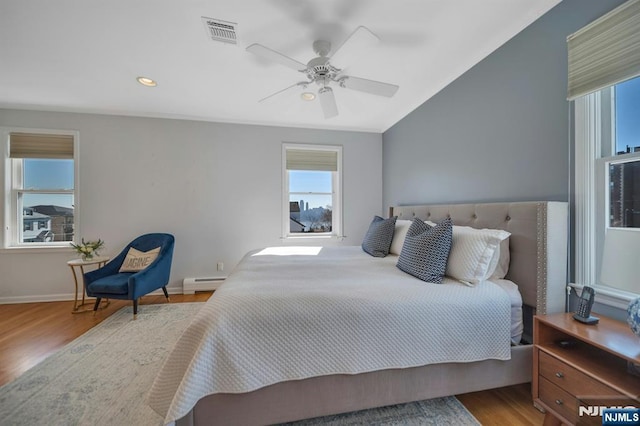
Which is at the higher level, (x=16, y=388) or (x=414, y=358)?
(x=414, y=358)

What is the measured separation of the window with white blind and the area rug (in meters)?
1.20

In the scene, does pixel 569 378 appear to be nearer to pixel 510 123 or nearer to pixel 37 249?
pixel 510 123

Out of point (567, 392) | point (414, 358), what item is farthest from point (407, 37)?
point (567, 392)

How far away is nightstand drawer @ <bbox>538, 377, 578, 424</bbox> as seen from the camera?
1103mm

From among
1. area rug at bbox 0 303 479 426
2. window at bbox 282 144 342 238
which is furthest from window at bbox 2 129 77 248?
window at bbox 282 144 342 238

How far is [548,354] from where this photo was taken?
1.24 m

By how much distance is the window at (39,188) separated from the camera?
317cm

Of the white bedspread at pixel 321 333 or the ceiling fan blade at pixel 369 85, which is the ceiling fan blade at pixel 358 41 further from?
the white bedspread at pixel 321 333

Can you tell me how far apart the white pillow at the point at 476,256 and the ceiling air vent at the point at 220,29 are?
2269 mm

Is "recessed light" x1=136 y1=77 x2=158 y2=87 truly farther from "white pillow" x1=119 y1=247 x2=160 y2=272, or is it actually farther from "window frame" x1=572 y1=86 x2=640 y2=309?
"window frame" x1=572 y1=86 x2=640 y2=309

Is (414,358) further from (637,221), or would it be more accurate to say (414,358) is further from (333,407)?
(637,221)

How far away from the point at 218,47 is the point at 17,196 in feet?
11.7

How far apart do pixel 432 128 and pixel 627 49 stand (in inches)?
64.6

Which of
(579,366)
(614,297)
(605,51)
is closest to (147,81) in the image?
(605,51)
